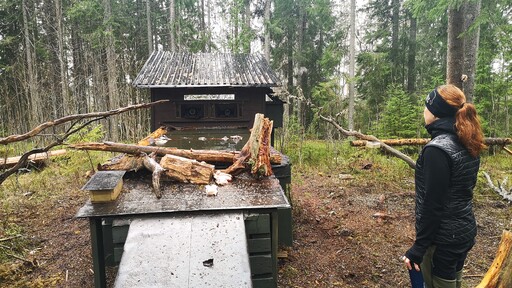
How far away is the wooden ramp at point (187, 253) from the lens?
251cm

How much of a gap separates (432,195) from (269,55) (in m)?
20.1

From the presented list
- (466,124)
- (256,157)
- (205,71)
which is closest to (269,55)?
(205,71)

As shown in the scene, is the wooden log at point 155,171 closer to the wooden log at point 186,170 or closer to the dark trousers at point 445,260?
the wooden log at point 186,170

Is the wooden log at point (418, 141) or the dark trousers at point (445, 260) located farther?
the wooden log at point (418, 141)

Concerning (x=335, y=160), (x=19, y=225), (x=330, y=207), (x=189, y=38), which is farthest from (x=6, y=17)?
(x=330, y=207)

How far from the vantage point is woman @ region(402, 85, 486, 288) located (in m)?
2.35

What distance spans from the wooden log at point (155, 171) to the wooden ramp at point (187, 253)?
49 cm

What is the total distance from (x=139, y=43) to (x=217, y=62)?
16.0 metres

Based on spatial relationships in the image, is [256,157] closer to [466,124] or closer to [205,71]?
[466,124]

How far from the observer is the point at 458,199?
242 centimetres

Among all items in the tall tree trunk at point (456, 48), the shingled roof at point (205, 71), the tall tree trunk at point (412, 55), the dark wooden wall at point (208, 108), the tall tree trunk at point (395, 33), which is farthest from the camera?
the tall tree trunk at point (395, 33)

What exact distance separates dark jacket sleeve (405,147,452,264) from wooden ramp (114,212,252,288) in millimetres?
1351

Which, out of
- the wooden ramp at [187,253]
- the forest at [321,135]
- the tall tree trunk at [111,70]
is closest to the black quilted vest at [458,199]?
the wooden ramp at [187,253]

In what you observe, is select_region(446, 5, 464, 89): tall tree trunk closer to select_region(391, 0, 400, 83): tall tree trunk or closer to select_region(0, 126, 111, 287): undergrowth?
select_region(0, 126, 111, 287): undergrowth
